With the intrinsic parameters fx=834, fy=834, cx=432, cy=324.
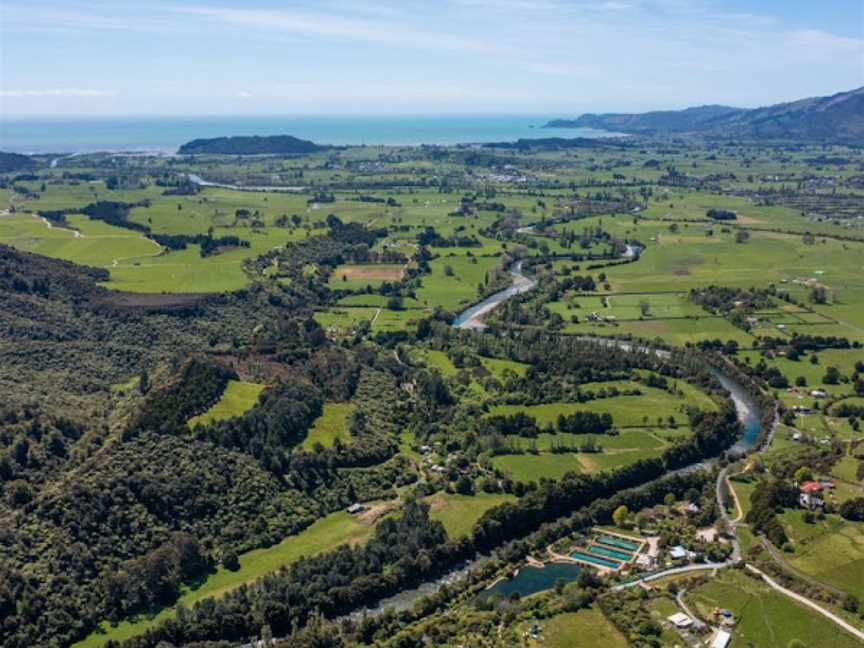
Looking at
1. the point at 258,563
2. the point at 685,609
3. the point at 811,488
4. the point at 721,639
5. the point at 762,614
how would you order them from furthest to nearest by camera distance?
the point at 811,488 < the point at 258,563 < the point at 685,609 < the point at 762,614 < the point at 721,639

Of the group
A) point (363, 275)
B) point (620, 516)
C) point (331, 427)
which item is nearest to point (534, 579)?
point (620, 516)

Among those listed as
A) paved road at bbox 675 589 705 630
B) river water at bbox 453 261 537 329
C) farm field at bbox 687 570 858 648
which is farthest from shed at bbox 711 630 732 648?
river water at bbox 453 261 537 329

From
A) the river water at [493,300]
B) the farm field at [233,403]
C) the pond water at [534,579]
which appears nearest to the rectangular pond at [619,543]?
the pond water at [534,579]

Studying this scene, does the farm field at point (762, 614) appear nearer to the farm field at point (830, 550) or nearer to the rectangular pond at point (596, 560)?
the farm field at point (830, 550)

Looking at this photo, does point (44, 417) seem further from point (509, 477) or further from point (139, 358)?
point (509, 477)

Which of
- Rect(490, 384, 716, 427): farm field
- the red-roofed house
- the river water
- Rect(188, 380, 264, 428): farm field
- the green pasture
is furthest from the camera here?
the green pasture

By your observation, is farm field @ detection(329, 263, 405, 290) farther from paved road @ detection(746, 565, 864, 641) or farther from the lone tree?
paved road @ detection(746, 565, 864, 641)

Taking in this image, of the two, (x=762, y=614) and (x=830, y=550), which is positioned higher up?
(x=830, y=550)

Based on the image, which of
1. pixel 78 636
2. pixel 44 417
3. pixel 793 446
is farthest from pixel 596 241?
pixel 78 636

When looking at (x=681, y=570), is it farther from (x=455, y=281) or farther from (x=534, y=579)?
(x=455, y=281)

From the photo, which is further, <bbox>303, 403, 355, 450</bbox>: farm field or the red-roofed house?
<bbox>303, 403, 355, 450</bbox>: farm field
